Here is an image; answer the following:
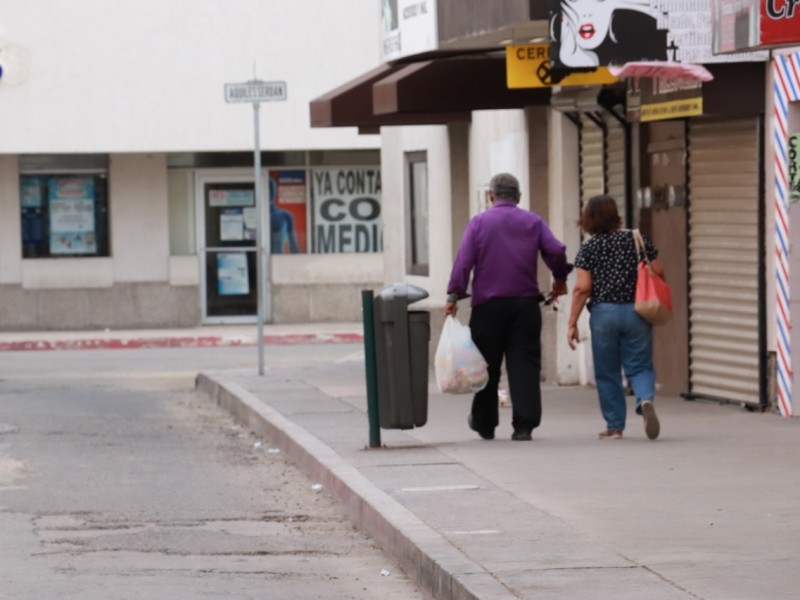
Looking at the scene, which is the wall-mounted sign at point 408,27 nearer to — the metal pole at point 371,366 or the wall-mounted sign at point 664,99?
the wall-mounted sign at point 664,99

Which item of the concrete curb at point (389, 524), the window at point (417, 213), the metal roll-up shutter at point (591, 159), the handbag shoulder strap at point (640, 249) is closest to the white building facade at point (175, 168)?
the window at point (417, 213)

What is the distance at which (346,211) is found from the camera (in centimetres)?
3025

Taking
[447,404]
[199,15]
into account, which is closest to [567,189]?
[447,404]

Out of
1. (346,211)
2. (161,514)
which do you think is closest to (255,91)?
(161,514)

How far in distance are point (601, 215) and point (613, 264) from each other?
342 millimetres

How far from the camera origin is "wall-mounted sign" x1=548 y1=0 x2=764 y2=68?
47.5 ft

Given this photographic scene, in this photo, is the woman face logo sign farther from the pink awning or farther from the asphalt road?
the asphalt road

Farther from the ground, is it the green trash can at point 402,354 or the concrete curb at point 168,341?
the green trash can at point 402,354

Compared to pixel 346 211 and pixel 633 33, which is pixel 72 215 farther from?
pixel 633 33

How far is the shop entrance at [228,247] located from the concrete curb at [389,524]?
47.8ft

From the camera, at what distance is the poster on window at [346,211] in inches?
1187

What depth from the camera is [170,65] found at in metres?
29.2

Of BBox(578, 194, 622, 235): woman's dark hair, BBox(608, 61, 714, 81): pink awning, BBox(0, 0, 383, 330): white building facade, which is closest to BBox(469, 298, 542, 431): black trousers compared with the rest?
BBox(578, 194, 622, 235): woman's dark hair

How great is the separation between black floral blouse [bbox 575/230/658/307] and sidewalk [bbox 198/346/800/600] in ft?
3.29
